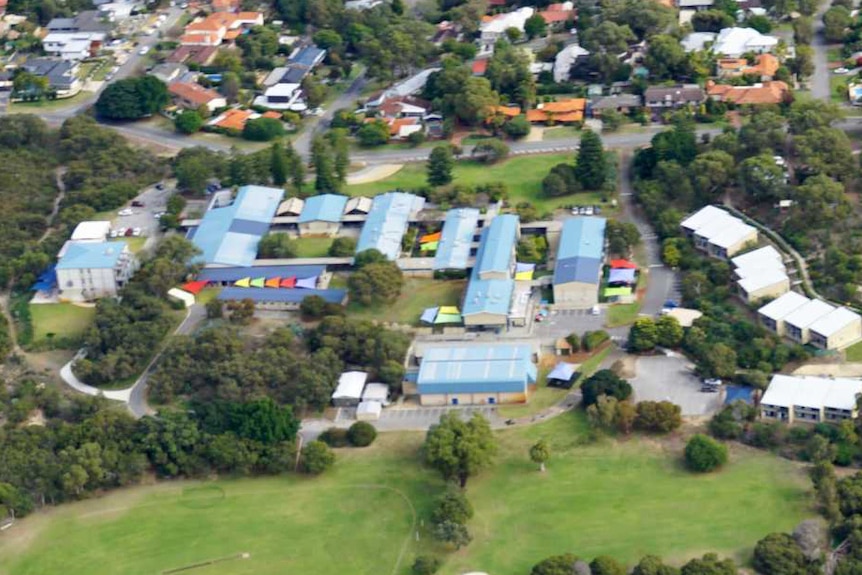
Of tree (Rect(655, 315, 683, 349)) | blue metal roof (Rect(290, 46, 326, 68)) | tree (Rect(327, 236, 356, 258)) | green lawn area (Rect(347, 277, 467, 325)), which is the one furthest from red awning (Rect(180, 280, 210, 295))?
blue metal roof (Rect(290, 46, 326, 68))

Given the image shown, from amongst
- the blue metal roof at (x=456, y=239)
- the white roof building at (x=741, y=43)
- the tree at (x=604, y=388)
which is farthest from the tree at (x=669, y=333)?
the white roof building at (x=741, y=43)

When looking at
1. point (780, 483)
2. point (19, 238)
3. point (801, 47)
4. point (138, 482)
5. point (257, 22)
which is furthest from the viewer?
point (257, 22)

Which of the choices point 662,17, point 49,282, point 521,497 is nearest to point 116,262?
point 49,282

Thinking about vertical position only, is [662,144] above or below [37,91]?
above

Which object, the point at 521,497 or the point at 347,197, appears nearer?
the point at 521,497

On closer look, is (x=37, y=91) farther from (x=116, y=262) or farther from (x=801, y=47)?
(x=801, y=47)

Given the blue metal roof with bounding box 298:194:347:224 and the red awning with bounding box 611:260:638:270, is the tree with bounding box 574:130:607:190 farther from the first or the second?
the blue metal roof with bounding box 298:194:347:224

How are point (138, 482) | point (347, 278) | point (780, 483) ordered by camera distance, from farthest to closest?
point (347, 278), point (138, 482), point (780, 483)
